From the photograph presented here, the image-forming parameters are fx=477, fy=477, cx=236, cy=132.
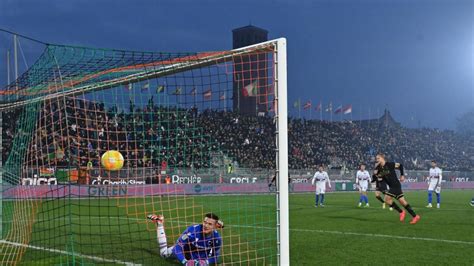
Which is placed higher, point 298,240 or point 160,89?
point 160,89


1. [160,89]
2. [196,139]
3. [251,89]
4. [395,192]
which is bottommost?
[395,192]

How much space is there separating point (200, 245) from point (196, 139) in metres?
13.6

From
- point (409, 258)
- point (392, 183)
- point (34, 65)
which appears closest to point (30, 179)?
point (34, 65)

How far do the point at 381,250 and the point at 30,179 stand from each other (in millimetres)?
8343

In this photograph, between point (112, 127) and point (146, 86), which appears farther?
point (112, 127)

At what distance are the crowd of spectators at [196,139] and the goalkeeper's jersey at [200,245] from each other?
6.74ft

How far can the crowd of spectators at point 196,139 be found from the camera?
8.90m

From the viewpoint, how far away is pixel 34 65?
800 centimetres

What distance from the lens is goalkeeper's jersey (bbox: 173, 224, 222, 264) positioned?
7570 mm

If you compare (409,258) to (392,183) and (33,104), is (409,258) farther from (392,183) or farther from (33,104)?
(33,104)

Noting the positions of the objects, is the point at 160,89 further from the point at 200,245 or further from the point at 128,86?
the point at 200,245

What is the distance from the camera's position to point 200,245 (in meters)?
7.59

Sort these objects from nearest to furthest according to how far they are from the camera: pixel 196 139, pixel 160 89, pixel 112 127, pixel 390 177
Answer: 1. pixel 160 89
2. pixel 112 127
3. pixel 390 177
4. pixel 196 139

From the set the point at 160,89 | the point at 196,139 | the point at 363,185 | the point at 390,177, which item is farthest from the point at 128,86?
the point at 363,185
